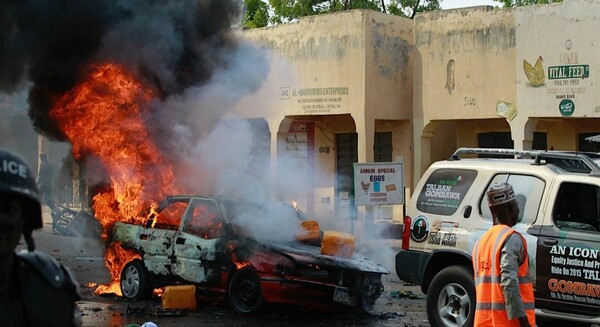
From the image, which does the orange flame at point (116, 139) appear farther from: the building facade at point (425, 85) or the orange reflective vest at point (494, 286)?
the building facade at point (425, 85)

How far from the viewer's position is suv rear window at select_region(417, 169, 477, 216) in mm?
9125

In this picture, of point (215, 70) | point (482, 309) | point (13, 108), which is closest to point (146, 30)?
point (215, 70)

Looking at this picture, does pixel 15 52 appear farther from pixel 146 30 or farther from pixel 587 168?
pixel 587 168

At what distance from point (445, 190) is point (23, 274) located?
7.28 m

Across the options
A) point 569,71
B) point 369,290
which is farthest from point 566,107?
point 369,290

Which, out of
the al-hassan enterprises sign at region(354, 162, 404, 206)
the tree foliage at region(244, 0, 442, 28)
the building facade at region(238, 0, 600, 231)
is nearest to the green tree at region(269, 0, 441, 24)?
the tree foliage at region(244, 0, 442, 28)

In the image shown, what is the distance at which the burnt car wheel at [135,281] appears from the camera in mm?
11516

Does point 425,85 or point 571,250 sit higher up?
point 425,85

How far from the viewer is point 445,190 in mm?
9281

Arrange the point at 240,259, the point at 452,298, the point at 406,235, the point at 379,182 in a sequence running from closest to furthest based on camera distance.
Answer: the point at 452,298 < the point at 406,235 < the point at 240,259 < the point at 379,182

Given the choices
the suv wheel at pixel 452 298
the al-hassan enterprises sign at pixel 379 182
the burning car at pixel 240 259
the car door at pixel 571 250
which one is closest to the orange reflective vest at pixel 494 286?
the car door at pixel 571 250

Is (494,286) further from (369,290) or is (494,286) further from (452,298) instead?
(369,290)

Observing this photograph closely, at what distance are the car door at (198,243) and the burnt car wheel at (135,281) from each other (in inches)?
23.5

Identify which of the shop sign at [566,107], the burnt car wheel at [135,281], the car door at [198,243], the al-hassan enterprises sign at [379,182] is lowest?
the burnt car wheel at [135,281]
